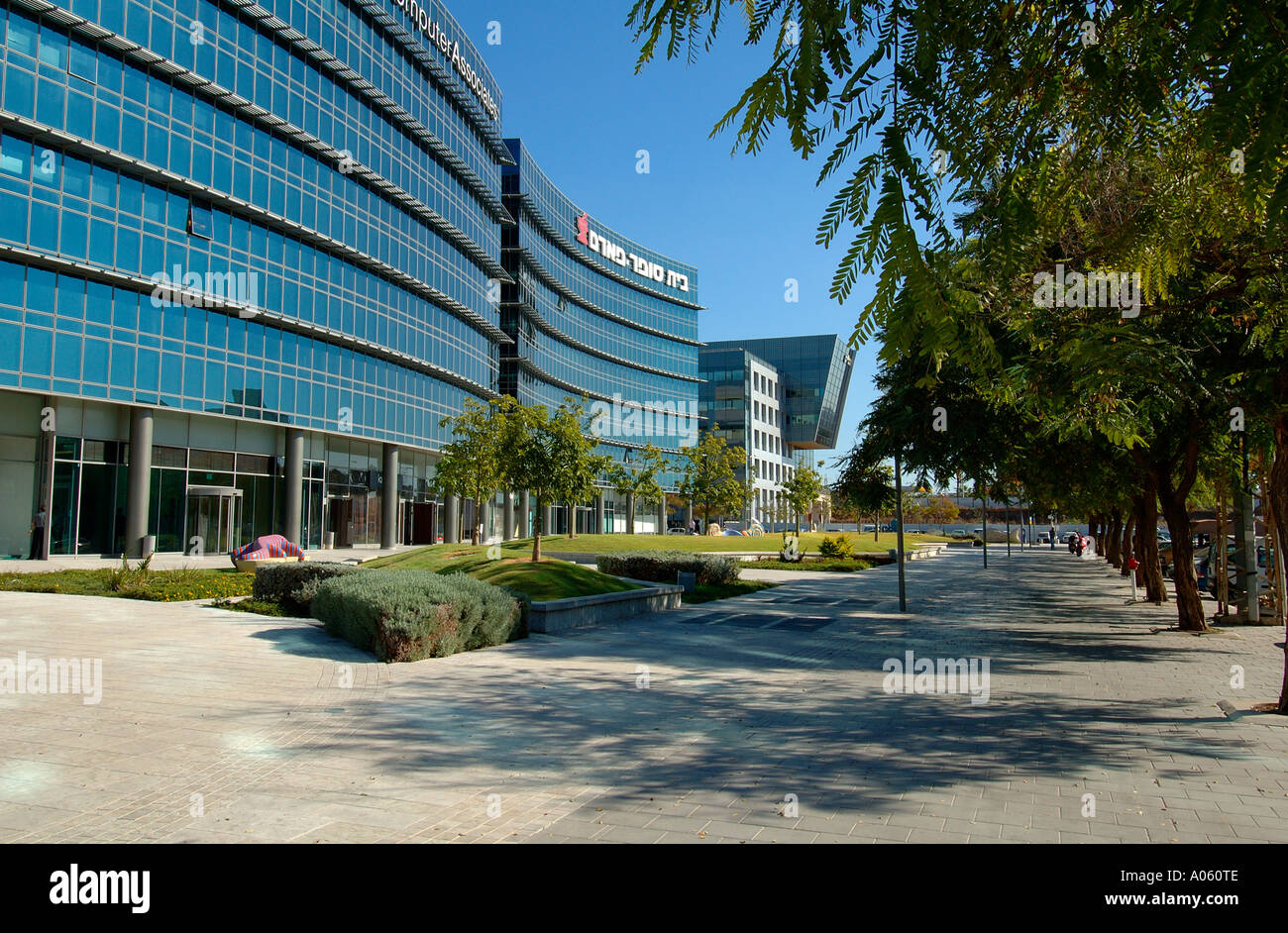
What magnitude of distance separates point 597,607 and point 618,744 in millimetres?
9086

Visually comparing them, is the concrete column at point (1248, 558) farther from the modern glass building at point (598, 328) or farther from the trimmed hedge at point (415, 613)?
the modern glass building at point (598, 328)

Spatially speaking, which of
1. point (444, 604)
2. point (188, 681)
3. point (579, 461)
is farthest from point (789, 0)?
point (579, 461)

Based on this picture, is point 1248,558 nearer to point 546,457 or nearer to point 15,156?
point 546,457

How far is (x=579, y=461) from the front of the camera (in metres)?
23.2

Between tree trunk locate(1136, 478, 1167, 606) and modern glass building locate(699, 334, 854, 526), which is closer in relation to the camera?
tree trunk locate(1136, 478, 1167, 606)

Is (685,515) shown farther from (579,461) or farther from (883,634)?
(883,634)

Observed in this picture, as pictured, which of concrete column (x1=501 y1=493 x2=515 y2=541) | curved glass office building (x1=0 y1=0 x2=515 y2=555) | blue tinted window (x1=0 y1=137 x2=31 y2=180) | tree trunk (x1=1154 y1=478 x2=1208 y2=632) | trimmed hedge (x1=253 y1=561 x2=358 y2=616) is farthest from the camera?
concrete column (x1=501 y1=493 x2=515 y2=541)

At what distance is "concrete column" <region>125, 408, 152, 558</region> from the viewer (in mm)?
31125

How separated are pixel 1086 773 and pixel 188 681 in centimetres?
897

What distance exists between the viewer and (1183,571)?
1639 cm

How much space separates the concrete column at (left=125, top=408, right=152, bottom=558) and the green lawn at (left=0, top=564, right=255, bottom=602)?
1252cm

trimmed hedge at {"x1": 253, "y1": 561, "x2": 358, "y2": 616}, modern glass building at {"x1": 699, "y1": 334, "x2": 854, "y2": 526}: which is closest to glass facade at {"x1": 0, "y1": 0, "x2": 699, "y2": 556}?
trimmed hedge at {"x1": 253, "y1": 561, "x2": 358, "y2": 616}

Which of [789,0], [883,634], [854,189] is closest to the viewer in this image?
[854,189]

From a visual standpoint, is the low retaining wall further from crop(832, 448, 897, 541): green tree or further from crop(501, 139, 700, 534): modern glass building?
crop(501, 139, 700, 534): modern glass building
